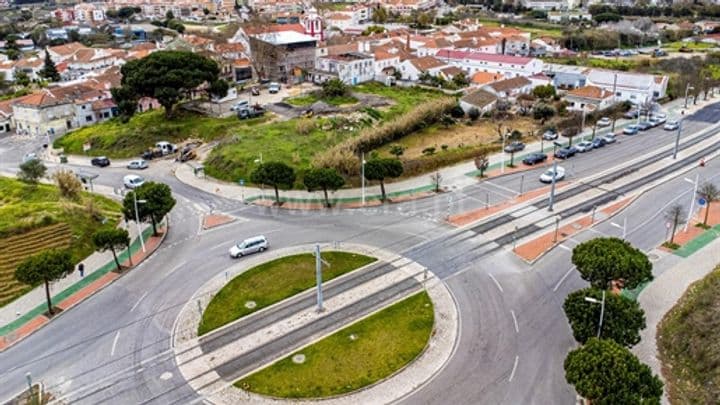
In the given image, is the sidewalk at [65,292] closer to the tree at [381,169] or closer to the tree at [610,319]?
the tree at [381,169]

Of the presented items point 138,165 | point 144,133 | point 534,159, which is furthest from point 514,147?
point 144,133

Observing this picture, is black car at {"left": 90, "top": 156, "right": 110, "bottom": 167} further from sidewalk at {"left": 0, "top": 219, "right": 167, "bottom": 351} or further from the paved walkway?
the paved walkway


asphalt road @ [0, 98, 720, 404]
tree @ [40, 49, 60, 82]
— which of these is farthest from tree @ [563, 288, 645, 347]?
tree @ [40, 49, 60, 82]

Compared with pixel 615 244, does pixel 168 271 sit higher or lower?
lower

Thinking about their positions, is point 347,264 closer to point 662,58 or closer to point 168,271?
point 168,271

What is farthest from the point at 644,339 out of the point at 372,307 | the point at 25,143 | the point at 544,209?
the point at 25,143

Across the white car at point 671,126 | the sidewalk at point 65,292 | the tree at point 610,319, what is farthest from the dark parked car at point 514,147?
the sidewalk at point 65,292
